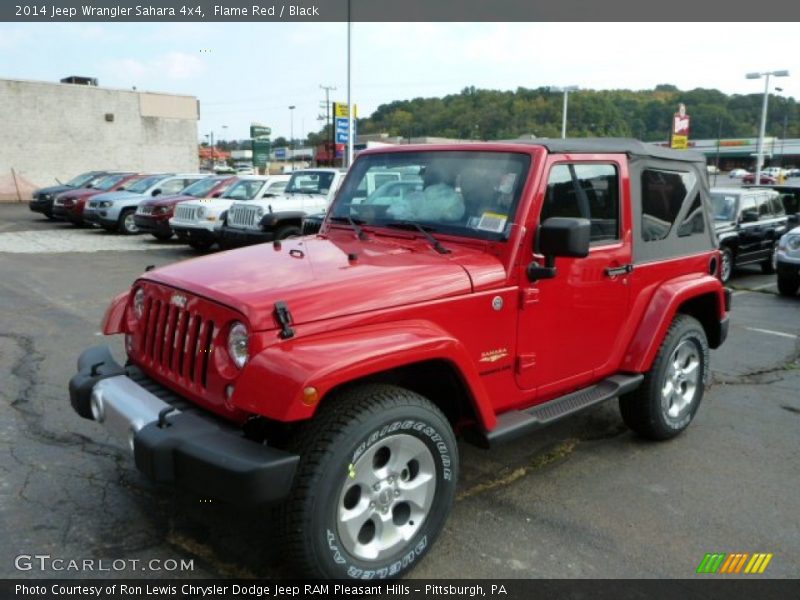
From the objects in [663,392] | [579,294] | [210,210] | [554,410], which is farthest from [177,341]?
[210,210]

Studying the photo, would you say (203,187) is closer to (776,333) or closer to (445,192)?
(776,333)

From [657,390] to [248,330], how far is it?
2.81 m

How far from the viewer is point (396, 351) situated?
2678mm

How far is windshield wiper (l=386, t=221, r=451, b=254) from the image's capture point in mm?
3428

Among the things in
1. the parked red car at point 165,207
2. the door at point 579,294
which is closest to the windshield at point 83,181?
the parked red car at point 165,207

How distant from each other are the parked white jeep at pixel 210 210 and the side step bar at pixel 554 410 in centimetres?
1021

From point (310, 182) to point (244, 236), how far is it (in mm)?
2155

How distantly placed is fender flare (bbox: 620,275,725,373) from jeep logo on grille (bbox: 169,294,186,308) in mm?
2648

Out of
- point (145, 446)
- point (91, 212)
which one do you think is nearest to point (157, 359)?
point (145, 446)

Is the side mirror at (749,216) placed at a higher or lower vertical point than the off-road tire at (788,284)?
higher

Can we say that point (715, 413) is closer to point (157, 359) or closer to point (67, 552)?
point (157, 359)

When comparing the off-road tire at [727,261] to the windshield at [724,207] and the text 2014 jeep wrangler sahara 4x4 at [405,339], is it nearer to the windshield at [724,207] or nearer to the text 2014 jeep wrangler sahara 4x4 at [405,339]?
the windshield at [724,207]

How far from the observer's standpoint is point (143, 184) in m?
18.6

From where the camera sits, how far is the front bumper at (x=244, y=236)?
11695 millimetres
